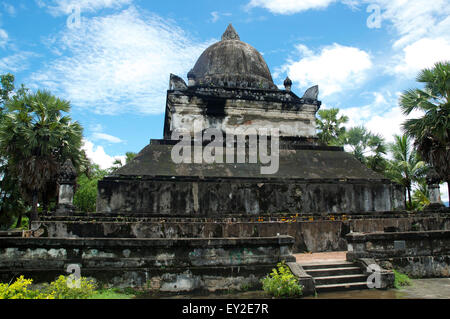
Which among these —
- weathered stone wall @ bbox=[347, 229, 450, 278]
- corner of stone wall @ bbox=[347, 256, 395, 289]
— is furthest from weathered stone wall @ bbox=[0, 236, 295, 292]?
weathered stone wall @ bbox=[347, 229, 450, 278]

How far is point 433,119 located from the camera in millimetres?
15414

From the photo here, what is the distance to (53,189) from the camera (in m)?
18.2

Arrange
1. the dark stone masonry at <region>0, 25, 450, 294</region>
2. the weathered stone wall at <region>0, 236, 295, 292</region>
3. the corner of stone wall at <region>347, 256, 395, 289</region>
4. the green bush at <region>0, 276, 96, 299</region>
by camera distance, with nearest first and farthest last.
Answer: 1. the green bush at <region>0, 276, 96, 299</region>
2. the weathered stone wall at <region>0, 236, 295, 292</region>
3. the dark stone masonry at <region>0, 25, 450, 294</region>
4. the corner of stone wall at <region>347, 256, 395, 289</region>

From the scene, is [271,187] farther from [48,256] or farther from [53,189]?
[53,189]

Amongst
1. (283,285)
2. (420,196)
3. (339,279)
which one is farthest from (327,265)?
(420,196)

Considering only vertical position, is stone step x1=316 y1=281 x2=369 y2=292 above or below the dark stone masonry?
below

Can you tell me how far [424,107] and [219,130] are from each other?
9.80 metres

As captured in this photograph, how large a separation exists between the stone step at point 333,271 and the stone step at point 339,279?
0.17 meters

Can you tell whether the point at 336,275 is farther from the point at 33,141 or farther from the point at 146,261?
the point at 33,141

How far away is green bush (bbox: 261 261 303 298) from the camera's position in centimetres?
669

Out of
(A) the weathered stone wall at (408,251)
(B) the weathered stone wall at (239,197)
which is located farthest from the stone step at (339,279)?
(B) the weathered stone wall at (239,197)

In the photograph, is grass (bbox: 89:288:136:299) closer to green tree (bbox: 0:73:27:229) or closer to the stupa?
the stupa

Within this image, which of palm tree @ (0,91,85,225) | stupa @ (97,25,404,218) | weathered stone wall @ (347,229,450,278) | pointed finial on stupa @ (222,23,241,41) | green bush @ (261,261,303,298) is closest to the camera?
green bush @ (261,261,303,298)
